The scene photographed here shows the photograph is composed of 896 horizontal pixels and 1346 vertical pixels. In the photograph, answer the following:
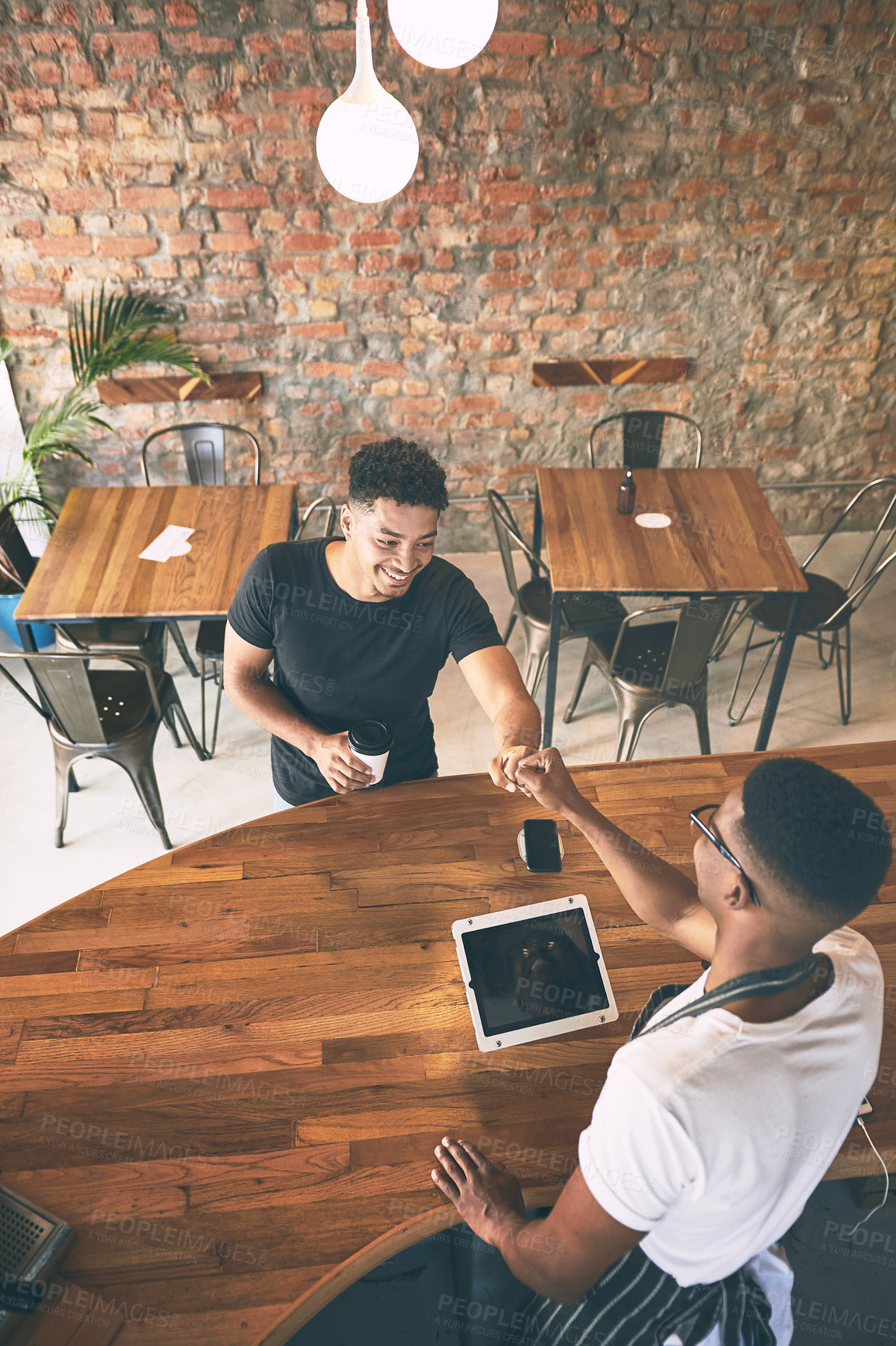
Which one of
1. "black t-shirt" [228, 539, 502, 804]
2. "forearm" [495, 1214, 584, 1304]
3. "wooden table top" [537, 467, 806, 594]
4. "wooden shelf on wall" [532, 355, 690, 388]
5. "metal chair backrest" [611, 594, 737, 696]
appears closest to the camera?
"forearm" [495, 1214, 584, 1304]

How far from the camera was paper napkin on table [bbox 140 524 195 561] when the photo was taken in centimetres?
331

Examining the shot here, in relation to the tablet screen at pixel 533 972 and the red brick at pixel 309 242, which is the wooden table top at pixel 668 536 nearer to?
the red brick at pixel 309 242

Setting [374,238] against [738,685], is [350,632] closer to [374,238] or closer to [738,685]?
[738,685]

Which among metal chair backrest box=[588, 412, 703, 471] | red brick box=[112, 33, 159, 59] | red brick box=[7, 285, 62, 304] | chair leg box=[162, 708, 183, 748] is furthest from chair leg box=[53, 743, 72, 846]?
red brick box=[112, 33, 159, 59]

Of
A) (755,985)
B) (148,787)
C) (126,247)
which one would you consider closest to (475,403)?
(126,247)

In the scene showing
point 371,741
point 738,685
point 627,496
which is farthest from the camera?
point 738,685

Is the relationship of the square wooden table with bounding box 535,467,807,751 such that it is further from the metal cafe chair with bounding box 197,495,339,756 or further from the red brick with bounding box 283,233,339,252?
the red brick with bounding box 283,233,339,252

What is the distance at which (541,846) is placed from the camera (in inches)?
72.1

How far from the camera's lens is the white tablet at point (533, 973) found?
5.15 ft

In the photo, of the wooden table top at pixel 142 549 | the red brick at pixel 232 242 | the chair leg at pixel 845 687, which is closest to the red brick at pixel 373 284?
the red brick at pixel 232 242

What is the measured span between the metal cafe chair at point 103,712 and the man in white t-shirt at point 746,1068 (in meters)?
2.02

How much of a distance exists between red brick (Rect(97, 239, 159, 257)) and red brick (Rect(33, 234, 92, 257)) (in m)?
0.06

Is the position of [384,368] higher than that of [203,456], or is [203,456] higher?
[384,368]

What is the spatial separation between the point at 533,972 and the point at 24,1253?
0.91 m
